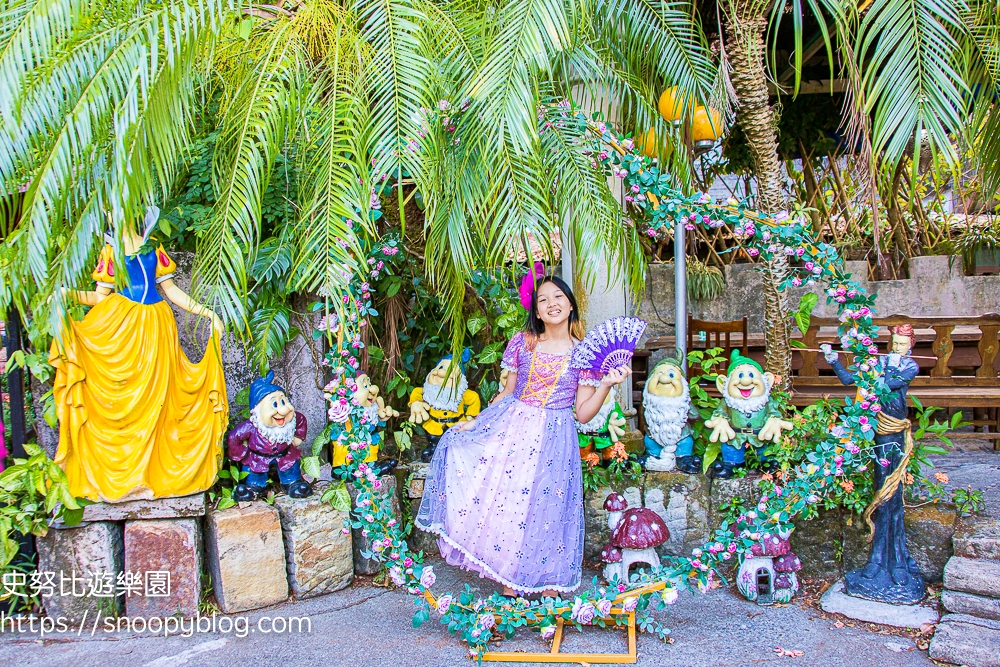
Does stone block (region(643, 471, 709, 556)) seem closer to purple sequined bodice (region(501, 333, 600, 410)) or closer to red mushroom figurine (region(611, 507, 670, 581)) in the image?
red mushroom figurine (region(611, 507, 670, 581))

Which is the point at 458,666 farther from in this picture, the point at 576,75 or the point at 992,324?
the point at 992,324

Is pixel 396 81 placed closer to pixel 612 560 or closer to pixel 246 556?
pixel 246 556

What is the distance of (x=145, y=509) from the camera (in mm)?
3629

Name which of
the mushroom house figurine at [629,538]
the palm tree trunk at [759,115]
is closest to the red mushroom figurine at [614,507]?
the mushroom house figurine at [629,538]

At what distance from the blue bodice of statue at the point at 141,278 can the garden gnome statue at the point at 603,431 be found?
7.25ft

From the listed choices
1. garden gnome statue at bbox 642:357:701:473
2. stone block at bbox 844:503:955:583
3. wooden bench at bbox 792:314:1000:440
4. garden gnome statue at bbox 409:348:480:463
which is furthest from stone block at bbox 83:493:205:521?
wooden bench at bbox 792:314:1000:440

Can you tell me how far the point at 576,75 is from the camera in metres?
4.00

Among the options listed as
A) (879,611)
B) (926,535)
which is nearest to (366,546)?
(879,611)

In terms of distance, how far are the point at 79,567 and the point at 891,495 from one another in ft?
12.5

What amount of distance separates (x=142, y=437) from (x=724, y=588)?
289cm

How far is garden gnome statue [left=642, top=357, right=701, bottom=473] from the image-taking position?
401 centimetres

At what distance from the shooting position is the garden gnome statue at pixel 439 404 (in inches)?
167

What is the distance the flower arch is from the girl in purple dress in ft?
0.53

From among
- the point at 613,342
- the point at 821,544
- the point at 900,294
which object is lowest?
the point at 821,544
